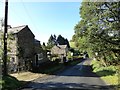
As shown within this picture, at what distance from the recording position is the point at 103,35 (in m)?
30.8

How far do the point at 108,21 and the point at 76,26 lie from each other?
6.37m

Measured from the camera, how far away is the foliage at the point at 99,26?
2948 cm

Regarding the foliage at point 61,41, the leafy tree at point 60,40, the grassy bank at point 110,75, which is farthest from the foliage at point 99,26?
the leafy tree at point 60,40

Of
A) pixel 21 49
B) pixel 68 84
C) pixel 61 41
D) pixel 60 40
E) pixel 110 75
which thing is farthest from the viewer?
pixel 60 40

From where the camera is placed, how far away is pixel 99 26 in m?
29.9

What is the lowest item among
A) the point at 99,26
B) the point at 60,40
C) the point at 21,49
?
the point at 21,49

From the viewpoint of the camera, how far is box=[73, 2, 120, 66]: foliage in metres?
29.5

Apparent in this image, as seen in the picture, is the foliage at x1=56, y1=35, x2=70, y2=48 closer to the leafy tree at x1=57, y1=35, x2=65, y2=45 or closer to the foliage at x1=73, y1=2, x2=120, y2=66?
the leafy tree at x1=57, y1=35, x2=65, y2=45

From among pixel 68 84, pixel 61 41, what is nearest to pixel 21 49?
pixel 68 84

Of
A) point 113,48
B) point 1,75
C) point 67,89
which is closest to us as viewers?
point 67,89

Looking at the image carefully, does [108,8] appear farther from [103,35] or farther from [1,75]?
[1,75]

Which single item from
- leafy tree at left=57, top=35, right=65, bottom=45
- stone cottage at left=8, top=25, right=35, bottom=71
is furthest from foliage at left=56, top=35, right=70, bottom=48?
stone cottage at left=8, top=25, right=35, bottom=71

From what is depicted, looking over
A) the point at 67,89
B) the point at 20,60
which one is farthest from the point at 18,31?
Answer: the point at 67,89

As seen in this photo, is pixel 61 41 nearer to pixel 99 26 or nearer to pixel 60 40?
pixel 60 40
